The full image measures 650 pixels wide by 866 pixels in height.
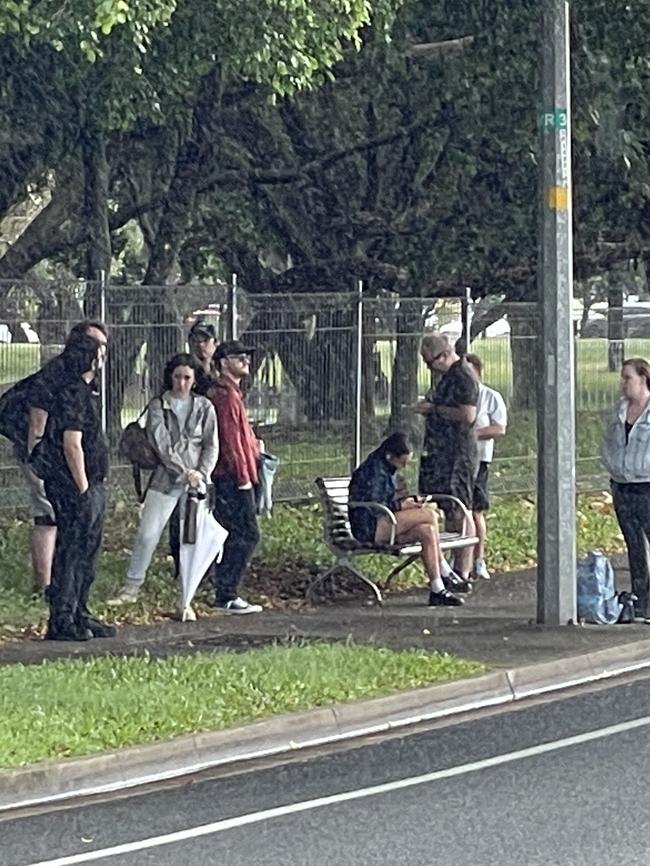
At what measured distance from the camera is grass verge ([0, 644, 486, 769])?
9906 mm

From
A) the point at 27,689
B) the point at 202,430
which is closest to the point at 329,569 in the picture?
the point at 202,430

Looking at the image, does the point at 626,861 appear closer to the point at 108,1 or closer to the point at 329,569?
the point at 108,1

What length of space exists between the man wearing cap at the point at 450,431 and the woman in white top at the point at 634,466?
1.53 m

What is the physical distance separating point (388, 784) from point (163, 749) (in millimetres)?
1198

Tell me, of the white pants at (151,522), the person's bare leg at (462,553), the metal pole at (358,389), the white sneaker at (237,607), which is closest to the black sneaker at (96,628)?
the white pants at (151,522)

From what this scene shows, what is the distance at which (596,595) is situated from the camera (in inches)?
558

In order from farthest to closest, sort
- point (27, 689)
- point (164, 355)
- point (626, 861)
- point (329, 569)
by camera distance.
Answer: point (164, 355) → point (329, 569) → point (27, 689) → point (626, 861)

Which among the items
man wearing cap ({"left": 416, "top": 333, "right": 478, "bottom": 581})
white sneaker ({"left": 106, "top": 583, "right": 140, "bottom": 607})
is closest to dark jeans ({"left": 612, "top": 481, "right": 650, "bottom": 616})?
man wearing cap ({"left": 416, "top": 333, "right": 478, "bottom": 581})

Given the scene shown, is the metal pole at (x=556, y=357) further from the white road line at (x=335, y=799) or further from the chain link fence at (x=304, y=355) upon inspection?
the chain link fence at (x=304, y=355)

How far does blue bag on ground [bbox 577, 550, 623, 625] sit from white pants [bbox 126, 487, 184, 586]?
2.92 m

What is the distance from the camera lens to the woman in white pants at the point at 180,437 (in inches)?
558

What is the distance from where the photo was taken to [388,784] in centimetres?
933

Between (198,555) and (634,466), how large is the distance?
314 centimetres

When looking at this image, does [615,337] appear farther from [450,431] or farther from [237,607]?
[237,607]
